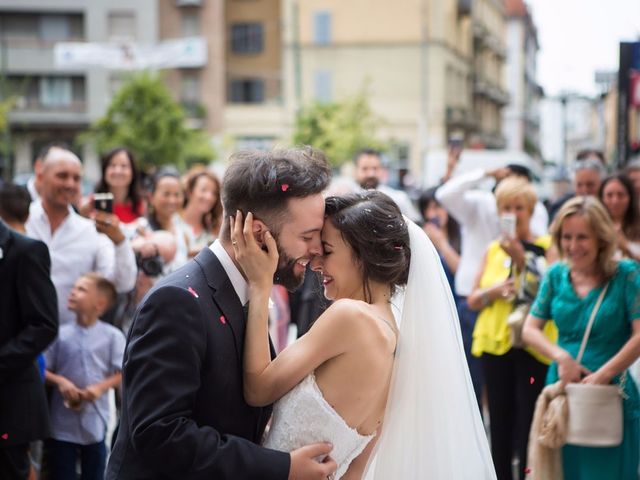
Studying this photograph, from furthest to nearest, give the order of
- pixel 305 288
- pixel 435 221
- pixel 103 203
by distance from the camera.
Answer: pixel 435 221, pixel 305 288, pixel 103 203

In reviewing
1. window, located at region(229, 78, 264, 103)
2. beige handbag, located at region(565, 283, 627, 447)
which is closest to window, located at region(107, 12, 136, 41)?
window, located at region(229, 78, 264, 103)

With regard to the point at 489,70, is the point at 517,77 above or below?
above

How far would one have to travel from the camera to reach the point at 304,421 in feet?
10.5

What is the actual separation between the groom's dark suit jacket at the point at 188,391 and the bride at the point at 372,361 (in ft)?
0.33

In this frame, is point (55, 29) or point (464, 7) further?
point (464, 7)

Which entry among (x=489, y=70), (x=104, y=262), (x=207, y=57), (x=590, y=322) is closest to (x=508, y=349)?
(x=590, y=322)

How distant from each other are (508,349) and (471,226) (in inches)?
57.5

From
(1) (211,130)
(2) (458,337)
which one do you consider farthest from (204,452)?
(1) (211,130)

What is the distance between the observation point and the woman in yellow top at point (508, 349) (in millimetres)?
6676

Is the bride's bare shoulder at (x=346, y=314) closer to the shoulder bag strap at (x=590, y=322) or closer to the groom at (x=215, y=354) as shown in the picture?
the groom at (x=215, y=354)

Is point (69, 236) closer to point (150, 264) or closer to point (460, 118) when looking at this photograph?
point (150, 264)

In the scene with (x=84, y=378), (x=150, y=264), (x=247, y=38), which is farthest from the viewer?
(x=247, y=38)

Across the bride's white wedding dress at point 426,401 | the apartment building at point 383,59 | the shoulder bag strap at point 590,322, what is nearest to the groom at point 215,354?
the bride's white wedding dress at point 426,401

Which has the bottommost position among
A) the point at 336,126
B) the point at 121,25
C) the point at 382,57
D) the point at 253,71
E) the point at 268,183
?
the point at 268,183
